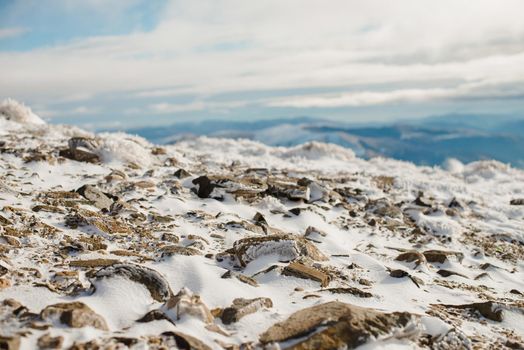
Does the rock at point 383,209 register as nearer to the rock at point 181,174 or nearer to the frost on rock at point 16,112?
the rock at point 181,174

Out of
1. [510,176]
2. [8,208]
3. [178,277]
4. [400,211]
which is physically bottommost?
[510,176]

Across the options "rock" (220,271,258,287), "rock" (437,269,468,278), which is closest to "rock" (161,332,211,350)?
"rock" (220,271,258,287)

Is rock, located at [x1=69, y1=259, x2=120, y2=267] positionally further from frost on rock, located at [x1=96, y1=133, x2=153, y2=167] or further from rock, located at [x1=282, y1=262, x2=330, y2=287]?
frost on rock, located at [x1=96, y1=133, x2=153, y2=167]

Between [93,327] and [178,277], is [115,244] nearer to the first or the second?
[178,277]

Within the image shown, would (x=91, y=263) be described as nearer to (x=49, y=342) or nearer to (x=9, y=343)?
(x=49, y=342)

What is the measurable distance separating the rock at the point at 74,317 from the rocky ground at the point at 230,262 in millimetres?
18

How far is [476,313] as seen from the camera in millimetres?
7918

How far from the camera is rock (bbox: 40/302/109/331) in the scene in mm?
5656

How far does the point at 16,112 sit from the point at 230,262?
28.6 metres

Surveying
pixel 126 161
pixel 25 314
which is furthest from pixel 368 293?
pixel 126 161

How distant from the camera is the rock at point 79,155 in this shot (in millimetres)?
16391

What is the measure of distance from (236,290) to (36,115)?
32084 mm

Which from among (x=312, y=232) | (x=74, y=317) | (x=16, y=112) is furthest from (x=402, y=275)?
(x=16, y=112)

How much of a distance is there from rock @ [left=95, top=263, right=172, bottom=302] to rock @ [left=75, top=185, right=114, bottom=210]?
14.4 feet
